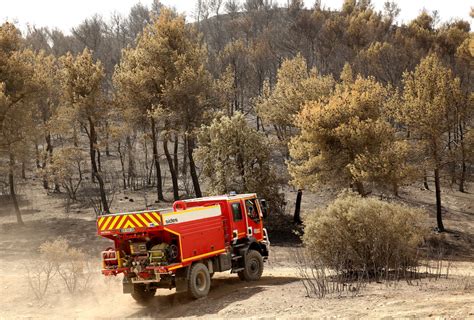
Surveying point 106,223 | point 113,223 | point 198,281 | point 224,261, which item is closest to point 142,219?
point 113,223

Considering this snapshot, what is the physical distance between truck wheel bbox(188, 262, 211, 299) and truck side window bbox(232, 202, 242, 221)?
8.91 feet

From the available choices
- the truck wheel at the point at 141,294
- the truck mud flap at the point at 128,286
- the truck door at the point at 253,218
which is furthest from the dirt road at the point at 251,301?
the truck door at the point at 253,218

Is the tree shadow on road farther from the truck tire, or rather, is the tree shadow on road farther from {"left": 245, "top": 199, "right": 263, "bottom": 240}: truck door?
{"left": 245, "top": 199, "right": 263, "bottom": 240}: truck door

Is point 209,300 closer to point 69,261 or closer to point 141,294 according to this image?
point 141,294

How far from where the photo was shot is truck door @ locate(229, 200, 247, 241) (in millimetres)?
18891

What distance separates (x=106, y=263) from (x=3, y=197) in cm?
3150

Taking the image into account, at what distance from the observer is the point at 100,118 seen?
3766cm

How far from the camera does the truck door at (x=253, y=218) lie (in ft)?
64.6

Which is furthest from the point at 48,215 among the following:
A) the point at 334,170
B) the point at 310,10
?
the point at 310,10

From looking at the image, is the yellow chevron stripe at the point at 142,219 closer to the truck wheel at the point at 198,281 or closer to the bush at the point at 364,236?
the truck wheel at the point at 198,281

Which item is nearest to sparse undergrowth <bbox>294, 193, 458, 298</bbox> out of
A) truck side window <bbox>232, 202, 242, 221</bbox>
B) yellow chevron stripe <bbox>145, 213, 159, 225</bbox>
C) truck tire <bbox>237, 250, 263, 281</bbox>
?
truck tire <bbox>237, 250, 263, 281</bbox>

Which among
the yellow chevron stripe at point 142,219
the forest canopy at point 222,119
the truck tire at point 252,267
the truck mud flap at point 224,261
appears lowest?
the truck tire at point 252,267

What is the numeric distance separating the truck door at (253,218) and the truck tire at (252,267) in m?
0.72

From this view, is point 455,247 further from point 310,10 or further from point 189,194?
point 310,10
